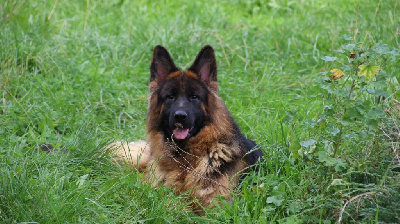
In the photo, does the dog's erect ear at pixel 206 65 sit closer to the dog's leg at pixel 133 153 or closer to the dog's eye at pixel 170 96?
the dog's eye at pixel 170 96

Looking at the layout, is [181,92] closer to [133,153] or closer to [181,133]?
[181,133]

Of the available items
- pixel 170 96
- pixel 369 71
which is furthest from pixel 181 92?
pixel 369 71

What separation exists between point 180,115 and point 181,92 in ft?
1.04

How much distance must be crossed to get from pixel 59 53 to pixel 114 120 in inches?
62.1

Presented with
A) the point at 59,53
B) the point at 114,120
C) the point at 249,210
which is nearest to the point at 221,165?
the point at 249,210

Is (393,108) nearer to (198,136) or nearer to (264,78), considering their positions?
(198,136)

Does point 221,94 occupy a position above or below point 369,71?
below

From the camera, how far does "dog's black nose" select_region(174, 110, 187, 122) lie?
4.61 m

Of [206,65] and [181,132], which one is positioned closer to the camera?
[181,132]

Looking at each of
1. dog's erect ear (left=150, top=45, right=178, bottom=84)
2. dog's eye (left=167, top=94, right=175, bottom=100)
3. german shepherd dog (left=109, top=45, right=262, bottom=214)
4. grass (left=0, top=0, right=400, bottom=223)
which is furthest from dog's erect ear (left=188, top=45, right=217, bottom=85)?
grass (left=0, top=0, right=400, bottom=223)

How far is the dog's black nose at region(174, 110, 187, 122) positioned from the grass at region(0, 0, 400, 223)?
2.12ft

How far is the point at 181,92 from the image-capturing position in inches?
191

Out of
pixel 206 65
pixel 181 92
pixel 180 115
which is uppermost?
pixel 206 65

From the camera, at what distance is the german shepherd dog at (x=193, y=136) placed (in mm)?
4629
